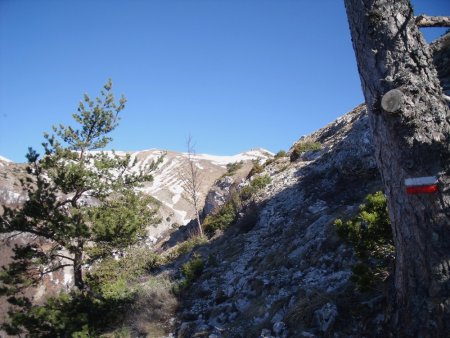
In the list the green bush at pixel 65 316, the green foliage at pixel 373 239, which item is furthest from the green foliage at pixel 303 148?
the green foliage at pixel 373 239

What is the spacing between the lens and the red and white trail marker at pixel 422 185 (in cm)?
310

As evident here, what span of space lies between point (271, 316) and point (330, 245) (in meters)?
2.17

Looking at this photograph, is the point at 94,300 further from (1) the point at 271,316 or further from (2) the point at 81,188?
(1) the point at 271,316

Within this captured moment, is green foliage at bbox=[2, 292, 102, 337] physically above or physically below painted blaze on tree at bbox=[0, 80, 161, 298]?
below

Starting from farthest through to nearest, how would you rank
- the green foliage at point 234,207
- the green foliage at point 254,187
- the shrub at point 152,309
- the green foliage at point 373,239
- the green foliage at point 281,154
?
1. the green foliage at point 281,154
2. the green foliage at point 234,207
3. the green foliage at point 254,187
4. the shrub at point 152,309
5. the green foliage at point 373,239

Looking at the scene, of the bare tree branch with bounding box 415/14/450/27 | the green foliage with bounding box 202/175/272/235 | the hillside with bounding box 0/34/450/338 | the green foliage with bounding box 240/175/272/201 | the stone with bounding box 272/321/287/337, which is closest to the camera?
the bare tree branch with bounding box 415/14/450/27

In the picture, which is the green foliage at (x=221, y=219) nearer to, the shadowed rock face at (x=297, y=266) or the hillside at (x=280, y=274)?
the hillside at (x=280, y=274)

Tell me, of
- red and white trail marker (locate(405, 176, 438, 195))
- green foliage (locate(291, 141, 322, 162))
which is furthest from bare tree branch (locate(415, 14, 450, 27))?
green foliage (locate(291, 141, 322, 162))

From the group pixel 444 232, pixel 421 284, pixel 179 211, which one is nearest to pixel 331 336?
pixel 421 284

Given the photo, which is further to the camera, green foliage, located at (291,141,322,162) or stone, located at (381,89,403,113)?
green foliage, located at (291,141,322,162)

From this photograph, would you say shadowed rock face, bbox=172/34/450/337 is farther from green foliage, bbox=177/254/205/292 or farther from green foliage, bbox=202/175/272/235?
green foliage, bbox=202/175/272/235

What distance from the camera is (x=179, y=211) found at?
272 ft

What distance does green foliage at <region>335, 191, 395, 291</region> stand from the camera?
458 centimetres

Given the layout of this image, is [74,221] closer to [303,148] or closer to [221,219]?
[221,219]
